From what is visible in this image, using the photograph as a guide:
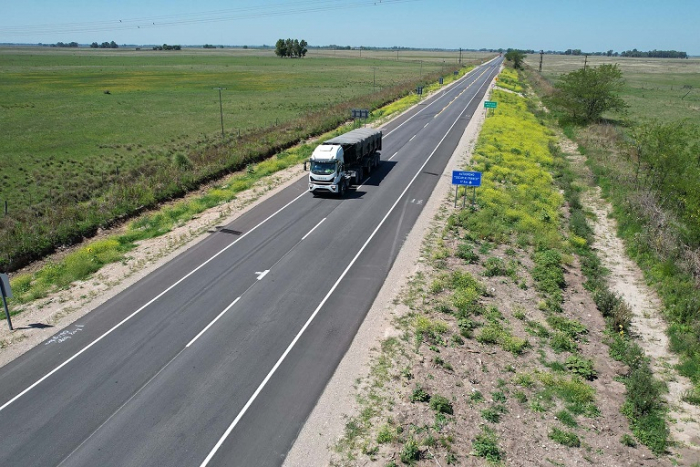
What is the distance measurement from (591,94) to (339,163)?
161 ft

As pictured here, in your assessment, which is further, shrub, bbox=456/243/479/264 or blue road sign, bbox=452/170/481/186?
blue road sign, bbox=452/170/481/186

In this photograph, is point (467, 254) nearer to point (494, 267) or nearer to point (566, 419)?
point (494, 267)

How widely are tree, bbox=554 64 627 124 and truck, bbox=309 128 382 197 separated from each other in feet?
141

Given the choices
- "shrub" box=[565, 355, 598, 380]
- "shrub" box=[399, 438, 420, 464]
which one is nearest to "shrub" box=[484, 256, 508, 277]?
"shrub" box=[565, 355, 598, 380]

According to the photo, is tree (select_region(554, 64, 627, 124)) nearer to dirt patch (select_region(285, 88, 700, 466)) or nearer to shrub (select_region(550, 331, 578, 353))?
dirt patch (select_region(285, 88, 700, 466))

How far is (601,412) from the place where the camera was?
14703 millimetres

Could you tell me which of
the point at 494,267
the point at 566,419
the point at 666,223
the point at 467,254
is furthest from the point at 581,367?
the point at 666,223

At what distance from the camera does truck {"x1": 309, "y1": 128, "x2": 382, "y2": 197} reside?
106 ft

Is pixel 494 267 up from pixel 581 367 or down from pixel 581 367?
up

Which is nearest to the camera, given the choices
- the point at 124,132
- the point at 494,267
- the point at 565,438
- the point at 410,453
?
the point at 410,453

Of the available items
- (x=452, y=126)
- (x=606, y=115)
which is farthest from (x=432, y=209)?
(x=606, y=115)

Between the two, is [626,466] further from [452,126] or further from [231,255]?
[452,126]

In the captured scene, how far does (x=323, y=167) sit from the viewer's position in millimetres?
32531

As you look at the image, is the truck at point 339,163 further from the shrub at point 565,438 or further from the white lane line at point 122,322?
the shrub at point 565,438
